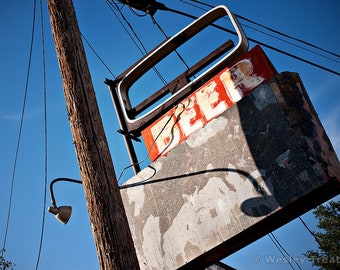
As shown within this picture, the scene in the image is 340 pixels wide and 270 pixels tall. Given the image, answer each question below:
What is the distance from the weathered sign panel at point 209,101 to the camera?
14.1ft

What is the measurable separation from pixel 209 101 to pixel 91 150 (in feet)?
7.38

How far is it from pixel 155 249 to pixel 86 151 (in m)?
2.02

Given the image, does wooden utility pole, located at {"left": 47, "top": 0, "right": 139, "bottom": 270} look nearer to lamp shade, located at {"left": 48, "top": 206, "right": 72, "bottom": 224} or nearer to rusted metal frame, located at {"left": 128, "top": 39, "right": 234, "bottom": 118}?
lamp shade, located at {"left": 48, "top": 206, "right": 72, "bottom": 224}

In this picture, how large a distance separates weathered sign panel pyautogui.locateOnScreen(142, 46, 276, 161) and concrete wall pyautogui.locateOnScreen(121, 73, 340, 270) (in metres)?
0.28

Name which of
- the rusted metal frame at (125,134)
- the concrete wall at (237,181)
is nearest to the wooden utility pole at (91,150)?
the concrete wall at (237,181)

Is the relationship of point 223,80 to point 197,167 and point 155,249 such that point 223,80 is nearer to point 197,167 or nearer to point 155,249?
point 197,167

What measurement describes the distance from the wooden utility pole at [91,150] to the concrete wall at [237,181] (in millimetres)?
1528

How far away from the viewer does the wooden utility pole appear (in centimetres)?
253

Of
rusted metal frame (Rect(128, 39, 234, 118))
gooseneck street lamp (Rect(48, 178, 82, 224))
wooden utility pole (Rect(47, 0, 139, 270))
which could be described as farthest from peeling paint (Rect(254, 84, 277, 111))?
gooseneck street lamp (Rect(48, 178, 82, 224))

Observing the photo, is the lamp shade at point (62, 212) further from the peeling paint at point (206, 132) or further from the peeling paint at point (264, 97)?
the peeling paint at point (264, 97)

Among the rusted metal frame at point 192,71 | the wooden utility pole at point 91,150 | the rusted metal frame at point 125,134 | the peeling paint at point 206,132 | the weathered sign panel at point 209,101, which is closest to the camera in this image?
the wooden utility pole at point 91,150

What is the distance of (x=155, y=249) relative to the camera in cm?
425

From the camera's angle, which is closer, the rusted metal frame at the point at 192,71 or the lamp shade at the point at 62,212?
the lamp shade at the point at 62,212

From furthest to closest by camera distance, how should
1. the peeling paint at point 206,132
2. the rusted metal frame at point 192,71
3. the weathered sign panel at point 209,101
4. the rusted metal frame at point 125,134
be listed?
the rusted metal frame at point 125,134, the rusted metal frame at point 192,71, the weathered sign panel at point 209,101, the peeling paint at point 206,132
